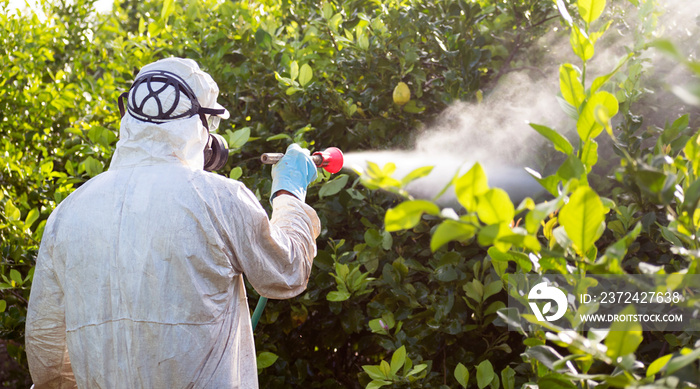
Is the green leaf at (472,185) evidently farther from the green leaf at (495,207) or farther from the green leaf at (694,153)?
the green leaf at (694,153)

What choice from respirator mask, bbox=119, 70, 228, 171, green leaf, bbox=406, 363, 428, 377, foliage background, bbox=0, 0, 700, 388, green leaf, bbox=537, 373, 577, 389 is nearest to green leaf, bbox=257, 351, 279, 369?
foliage background, bbox=0, 0, 700, 388

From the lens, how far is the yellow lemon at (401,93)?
2643 millimetres

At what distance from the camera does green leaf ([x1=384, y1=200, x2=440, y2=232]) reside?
0.85 metres

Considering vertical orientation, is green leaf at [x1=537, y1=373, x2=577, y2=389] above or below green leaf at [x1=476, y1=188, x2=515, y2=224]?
below

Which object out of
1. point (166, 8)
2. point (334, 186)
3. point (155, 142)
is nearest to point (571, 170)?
point (155, 142)

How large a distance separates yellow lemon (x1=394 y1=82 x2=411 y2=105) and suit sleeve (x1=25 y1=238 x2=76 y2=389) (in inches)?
55.0

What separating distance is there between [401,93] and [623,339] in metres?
1.85

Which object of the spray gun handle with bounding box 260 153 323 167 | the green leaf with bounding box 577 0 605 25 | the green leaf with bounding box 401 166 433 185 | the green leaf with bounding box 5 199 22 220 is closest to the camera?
the green leaf with bounding box 401 166 433 185

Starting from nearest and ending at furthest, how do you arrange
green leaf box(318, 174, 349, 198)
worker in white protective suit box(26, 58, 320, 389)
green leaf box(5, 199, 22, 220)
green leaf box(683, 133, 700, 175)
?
green leaf box(683, 133, 700, 175)
worker in white protective suit box(26, 58, 320, 389)
green leaf box(318, 174, 349, 198)
green leaf box(5, 199, 22, 220)

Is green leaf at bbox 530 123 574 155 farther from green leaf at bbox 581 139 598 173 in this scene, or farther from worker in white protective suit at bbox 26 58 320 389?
worker in white protective suit at bbox 26 58 320 389

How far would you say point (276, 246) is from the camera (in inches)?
73.0

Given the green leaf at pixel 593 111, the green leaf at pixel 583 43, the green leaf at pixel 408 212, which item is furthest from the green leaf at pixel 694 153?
the green leaf at pixel 408 212

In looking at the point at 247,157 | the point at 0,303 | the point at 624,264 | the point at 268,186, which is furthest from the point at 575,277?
the point at 0,303

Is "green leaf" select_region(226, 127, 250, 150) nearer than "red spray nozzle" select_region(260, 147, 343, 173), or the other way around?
"red spray nozzle" select_region(260, 147, 343, 173)
